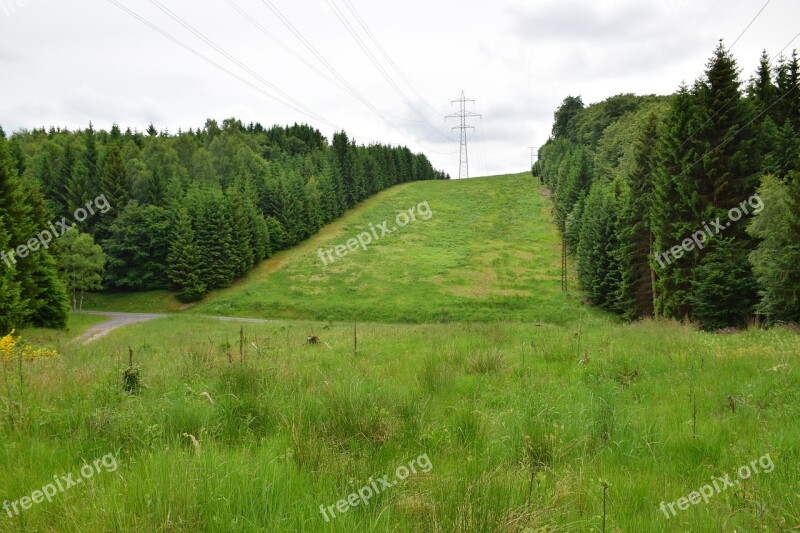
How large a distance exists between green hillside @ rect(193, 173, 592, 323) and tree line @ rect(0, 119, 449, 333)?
444 centimetres

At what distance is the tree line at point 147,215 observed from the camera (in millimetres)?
35719

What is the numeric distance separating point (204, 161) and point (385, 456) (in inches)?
3270

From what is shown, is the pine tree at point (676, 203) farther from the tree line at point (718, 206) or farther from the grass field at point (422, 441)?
the grass field at point (422, 441)

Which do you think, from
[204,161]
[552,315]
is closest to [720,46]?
[552,315]

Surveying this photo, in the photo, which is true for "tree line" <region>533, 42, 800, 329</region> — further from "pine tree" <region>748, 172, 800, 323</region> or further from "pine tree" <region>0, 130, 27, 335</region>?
"pine tree" <region>0, 130, 27, 335</region>

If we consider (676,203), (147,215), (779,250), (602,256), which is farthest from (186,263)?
(779,250)

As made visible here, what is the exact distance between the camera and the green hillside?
164 ft

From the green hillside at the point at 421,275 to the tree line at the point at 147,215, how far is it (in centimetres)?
444

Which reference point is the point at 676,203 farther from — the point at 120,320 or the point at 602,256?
the point at 120,320

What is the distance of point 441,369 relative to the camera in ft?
24.4

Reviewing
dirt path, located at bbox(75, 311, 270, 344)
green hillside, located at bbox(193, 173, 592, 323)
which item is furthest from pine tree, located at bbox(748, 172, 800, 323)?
dirt path, located at bbox(75, 311, 270, 344)

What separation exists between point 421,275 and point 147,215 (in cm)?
3841

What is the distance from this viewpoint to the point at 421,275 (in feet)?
200

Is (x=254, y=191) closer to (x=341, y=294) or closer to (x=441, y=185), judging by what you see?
(x=341, y=294)
